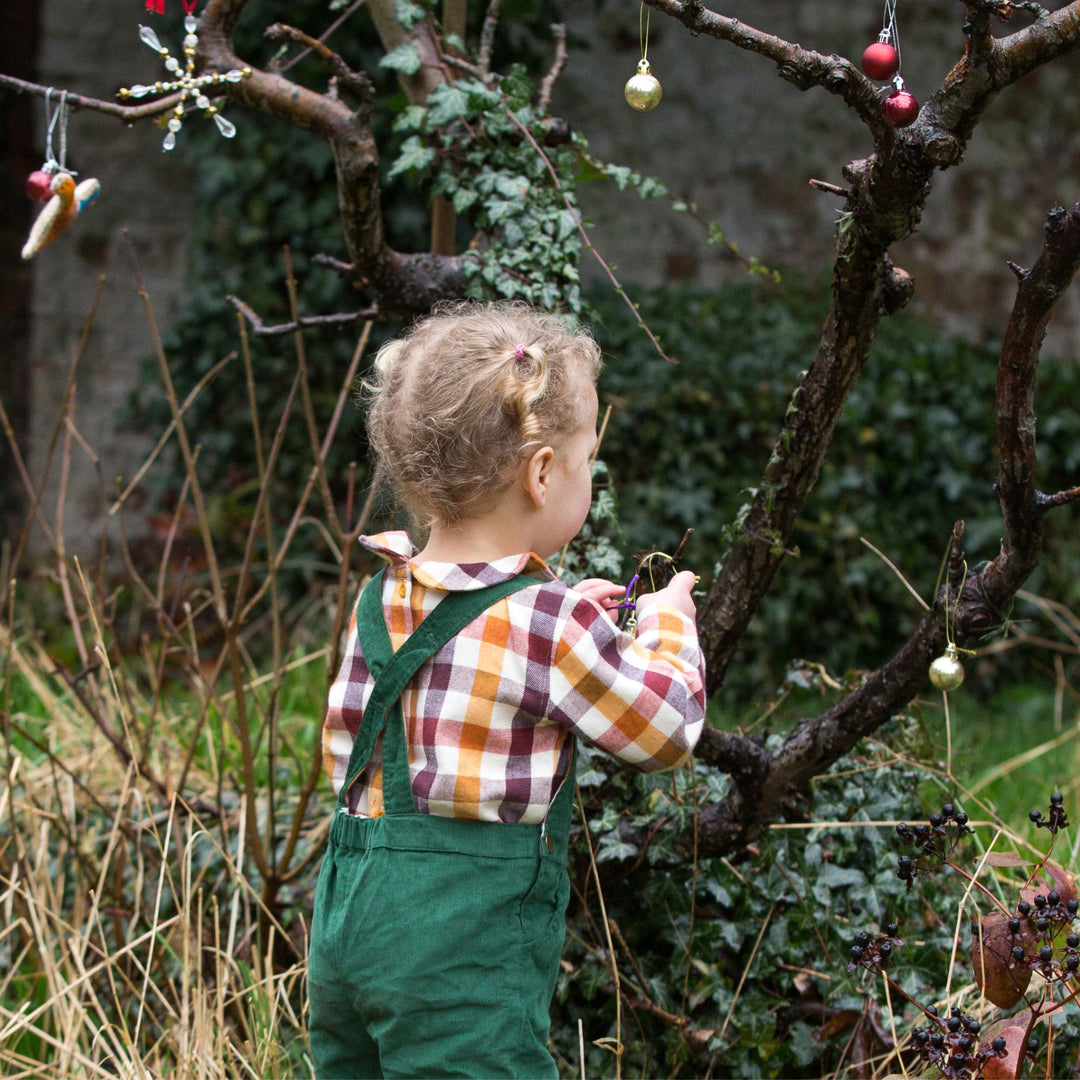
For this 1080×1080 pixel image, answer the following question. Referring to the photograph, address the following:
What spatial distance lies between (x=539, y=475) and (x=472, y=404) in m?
0.12

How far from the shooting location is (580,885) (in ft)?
6.32

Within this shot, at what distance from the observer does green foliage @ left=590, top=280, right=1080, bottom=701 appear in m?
3.93

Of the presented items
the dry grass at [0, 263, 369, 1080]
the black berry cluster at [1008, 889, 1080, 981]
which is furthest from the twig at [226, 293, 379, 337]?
the black berry cluster at [1008, 889, 1080, 981]

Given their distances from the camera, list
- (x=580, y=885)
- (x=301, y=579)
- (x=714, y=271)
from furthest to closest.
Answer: (x=714, y=271)
(x=301, y=579)
(x=580, y=885)

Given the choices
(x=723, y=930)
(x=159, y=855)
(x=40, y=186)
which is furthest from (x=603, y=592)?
(x=159, y=855)

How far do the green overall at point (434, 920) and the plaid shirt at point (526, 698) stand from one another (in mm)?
20

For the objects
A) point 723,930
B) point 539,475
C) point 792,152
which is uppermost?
point 792,152

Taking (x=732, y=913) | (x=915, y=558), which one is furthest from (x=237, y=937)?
(x=915, y=558)

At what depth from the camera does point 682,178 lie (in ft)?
16.8

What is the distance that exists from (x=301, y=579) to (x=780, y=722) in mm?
2371

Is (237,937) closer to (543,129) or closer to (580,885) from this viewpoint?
Answer: (580,885)

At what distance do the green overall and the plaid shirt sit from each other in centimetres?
2

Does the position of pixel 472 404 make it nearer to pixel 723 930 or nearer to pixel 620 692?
pixel 620 692

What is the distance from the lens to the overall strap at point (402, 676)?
1333mm
